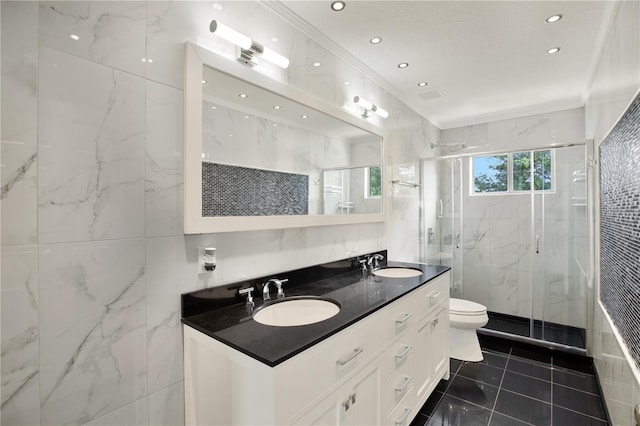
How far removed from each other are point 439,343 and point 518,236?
1928 millimetres

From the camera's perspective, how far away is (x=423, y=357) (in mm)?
1930

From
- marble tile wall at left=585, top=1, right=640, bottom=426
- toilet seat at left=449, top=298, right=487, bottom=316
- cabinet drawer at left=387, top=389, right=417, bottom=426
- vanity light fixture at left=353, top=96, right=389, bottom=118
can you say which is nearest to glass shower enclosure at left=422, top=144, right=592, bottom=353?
toilet seat at left=449, top=298, right=487, bottom=316

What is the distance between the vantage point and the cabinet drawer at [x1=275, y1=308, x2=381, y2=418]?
3.24 ft

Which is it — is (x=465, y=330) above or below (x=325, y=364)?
below

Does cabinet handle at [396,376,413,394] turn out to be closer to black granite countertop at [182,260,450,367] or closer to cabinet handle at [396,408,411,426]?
cabinet handle at [396,408,411,426]

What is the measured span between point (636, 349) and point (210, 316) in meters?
1.73

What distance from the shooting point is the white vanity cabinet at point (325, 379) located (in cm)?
98

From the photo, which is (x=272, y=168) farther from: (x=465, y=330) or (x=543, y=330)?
(x=543, y=330)

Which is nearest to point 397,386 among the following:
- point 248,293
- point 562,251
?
point 248,293

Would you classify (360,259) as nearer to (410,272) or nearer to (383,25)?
(410,272)

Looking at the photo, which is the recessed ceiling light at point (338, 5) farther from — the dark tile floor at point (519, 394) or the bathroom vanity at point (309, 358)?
the dark tile floor at point (519, 394)

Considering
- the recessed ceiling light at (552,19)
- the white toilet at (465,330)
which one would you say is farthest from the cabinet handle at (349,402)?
the recessed ceiling light at (552,19)

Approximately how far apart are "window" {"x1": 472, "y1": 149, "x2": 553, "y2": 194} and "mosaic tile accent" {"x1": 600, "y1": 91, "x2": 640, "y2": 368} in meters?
1.13

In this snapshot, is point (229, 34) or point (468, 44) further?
point (468, 44)
